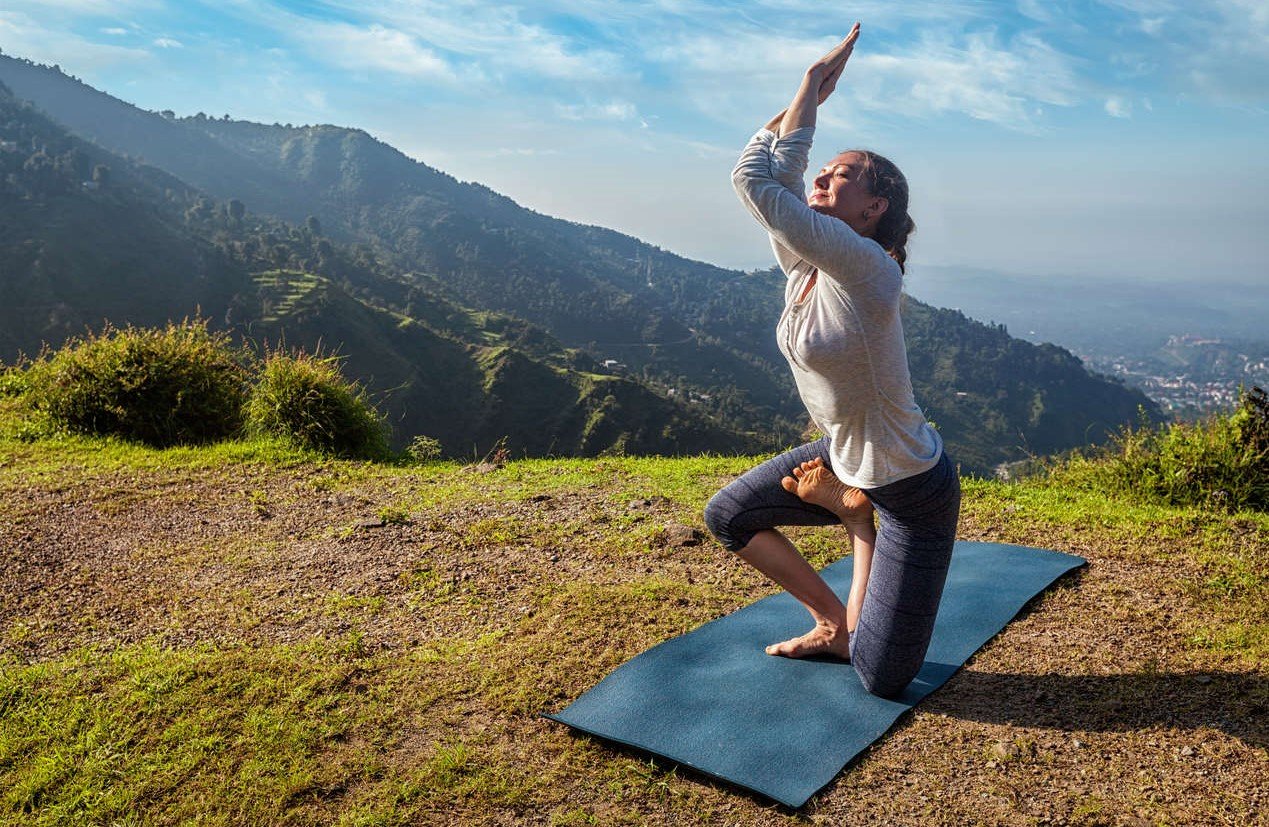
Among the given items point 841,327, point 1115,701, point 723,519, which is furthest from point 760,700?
point 841,327

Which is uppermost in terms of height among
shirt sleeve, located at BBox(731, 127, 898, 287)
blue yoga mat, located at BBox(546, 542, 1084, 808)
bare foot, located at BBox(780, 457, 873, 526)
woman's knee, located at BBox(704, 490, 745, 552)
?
shirt sleeve, located at BBox(731, 127, 898, 287)

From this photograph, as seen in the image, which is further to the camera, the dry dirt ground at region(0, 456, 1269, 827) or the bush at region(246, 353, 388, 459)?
the bush at region(246, 353, 388, 459)

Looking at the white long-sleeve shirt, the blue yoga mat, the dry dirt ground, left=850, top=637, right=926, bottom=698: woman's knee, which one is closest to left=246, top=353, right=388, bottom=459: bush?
the dry dirt ground

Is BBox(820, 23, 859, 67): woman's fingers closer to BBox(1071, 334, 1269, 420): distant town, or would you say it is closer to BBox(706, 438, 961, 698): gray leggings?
BBox(706, 438, 961, 698): gray leggings

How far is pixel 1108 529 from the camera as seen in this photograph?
499 cm

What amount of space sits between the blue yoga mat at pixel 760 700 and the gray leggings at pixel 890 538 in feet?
0.64

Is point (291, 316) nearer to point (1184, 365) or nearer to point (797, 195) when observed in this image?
point (797, 195)

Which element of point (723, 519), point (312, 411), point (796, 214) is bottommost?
point (312, 411)

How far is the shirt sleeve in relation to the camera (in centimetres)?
233

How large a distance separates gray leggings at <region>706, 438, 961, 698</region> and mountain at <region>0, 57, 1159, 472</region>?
29769mm

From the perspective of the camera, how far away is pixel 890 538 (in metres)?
2.80

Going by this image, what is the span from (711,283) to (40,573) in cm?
14763

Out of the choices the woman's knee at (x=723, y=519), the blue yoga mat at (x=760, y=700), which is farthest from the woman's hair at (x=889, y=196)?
the blue yoga mat at (x=760, y=700)

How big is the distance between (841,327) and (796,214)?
1.20 feet
